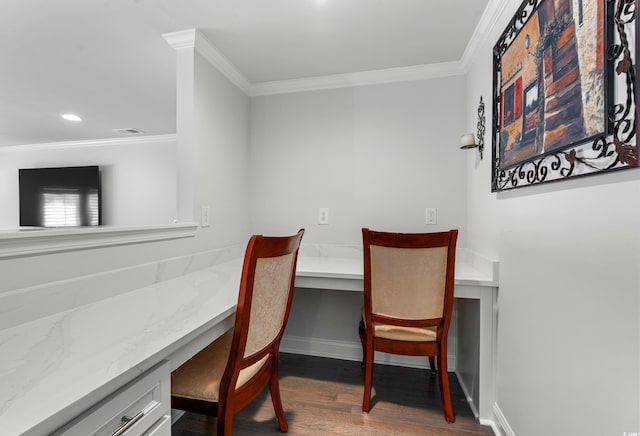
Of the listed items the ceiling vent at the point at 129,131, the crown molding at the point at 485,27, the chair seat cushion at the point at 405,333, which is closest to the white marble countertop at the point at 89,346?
the chair seat cushion at the point at 405,333

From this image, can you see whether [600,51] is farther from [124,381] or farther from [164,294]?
[164,294]

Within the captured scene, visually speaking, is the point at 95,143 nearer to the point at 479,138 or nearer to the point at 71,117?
the point at 71,117

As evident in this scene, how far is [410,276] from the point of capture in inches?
59.0

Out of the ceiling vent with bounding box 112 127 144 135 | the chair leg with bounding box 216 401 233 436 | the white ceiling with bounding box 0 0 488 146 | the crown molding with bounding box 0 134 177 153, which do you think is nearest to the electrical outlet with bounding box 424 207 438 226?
the white ceiling with bounding box 0 0 488 146

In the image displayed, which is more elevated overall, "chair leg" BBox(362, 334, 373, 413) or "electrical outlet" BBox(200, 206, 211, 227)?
"electrical outlet" BBox(200, 206, 211, 227)

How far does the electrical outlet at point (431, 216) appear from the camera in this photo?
7.13ft

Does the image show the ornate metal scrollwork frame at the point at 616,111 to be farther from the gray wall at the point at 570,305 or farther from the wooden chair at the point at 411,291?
the wooden chair at the point at 411,291

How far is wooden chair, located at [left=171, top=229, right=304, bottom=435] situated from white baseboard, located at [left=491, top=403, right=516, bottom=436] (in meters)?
1.11

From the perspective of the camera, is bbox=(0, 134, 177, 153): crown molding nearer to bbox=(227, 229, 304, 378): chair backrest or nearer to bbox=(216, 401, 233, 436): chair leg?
bbox=(227, 229, 304, 378): chair backrest

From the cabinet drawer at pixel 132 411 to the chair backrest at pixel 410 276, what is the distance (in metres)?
1.01

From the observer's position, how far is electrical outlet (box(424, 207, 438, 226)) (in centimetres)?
217

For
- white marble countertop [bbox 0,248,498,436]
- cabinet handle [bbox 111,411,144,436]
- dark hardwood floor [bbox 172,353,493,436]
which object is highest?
white marble countertop [bbox 0,248,498,436]

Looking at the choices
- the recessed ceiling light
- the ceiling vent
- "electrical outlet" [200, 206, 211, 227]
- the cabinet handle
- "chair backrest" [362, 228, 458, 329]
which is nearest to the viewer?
the cabinet handle

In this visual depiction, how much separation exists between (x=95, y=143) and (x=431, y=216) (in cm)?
468
